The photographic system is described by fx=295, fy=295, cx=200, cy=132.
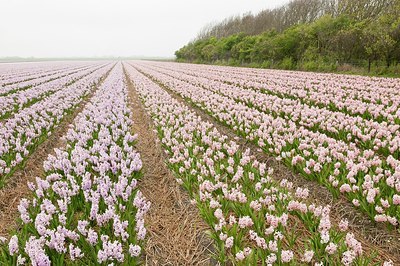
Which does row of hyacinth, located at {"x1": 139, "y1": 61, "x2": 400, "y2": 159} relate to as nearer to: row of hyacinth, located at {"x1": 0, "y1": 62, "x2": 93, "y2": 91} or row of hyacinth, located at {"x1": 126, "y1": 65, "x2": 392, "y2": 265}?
row of hyacinth, located at {"x1": 126, "y1": 65, "x2": 392, "y2": 265}

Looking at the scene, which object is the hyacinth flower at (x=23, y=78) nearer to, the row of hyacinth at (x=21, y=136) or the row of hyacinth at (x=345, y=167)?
the row of hyacinth at (x=21, y=136)

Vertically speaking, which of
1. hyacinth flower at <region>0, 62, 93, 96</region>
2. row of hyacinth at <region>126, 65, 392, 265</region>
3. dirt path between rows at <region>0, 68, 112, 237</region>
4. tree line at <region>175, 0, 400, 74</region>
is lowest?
dirt path between rows at <region>0, 68, 112, 237</region>

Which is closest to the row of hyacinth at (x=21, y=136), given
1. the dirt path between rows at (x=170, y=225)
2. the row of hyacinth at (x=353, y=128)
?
the dirt path between rows at (x=170, y=225)

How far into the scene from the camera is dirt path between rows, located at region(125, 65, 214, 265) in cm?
366

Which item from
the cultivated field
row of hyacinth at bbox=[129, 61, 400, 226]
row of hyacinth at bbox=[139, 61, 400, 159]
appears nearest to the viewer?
the cultivated field

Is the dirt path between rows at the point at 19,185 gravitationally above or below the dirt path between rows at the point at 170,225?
above

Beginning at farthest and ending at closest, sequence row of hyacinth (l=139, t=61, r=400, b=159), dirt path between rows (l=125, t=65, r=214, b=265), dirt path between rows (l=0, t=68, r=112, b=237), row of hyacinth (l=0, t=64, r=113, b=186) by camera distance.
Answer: row of hyacinth (l=139, t=61, r=400, b=159), row of hyacinth (l=0, t=64, r=113, b=186), dirt path between rows (l=0, t=68, r=112, b=237), dirt path between rows (l=125, t=65, r=214, b=265)

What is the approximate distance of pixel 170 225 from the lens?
4.34 m

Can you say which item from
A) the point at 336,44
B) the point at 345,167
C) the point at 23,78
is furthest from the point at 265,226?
the point at 336,44

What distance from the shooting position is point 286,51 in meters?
37.8

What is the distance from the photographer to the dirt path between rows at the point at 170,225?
12.0ft

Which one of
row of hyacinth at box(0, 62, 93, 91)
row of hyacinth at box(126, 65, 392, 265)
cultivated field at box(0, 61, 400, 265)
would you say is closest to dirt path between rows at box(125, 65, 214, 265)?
cultivated field at box(0, 61, 400, 265)

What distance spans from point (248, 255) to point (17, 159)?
15.9 feet

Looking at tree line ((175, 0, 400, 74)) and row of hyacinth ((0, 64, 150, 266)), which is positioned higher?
tree line ((175, 0, 400, 74))
